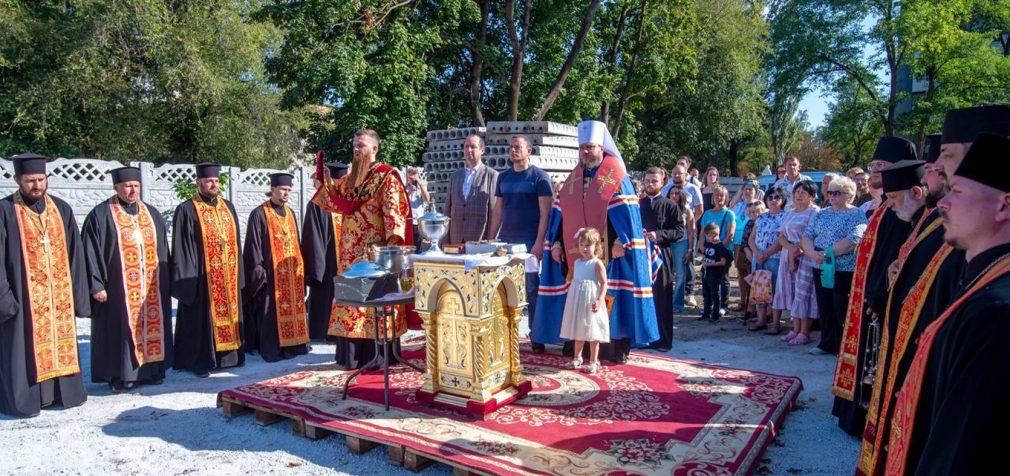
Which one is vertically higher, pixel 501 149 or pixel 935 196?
pixel 501 149

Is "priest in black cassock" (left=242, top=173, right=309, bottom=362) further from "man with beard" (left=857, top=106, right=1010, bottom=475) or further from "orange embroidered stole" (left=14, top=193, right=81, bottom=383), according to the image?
"man with beard" (left=857, top=106, right=1010, bottom=475)

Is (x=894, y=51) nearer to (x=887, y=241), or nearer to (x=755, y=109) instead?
(x=755, y=109)

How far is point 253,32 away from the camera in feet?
69.6

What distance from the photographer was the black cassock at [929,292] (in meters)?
2.38

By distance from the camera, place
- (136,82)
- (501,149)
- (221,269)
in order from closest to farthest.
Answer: (221,269) → (501,149) → (136,82)

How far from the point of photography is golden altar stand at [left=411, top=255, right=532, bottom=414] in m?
4.08

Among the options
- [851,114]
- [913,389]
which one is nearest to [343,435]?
[913,389]

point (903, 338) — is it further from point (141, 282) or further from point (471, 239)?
point (141, 282)

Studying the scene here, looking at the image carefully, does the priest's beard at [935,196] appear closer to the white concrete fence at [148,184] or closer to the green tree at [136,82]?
the white concrete fence at [148,184]

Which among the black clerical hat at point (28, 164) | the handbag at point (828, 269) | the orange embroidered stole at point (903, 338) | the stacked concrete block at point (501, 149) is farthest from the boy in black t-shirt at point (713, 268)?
the black clerical hat at point (28, 164)

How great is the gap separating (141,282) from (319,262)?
177 centimetres

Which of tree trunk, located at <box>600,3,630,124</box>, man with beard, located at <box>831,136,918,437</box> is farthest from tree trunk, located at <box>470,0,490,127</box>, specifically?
man with beard, located at <box>831,136,918,437</box>

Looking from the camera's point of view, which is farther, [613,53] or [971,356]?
[613,53]

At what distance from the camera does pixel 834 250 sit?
5.86m
